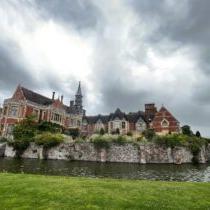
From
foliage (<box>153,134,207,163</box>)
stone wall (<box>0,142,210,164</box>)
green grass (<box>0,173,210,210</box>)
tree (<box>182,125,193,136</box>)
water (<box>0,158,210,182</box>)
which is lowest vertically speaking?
green grass (<box>0,173,210,210</box>)

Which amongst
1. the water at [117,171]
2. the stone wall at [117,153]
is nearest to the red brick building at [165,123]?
the stone wall at [117,153]

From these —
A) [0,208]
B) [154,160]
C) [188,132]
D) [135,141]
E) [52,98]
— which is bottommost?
[0,208]

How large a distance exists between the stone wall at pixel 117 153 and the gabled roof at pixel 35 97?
2273cm

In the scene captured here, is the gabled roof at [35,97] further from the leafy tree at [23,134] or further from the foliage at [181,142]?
the foliage at [181,142]

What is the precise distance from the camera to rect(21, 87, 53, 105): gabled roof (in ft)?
220

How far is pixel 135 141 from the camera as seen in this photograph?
45.5m

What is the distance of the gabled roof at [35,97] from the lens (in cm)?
6710

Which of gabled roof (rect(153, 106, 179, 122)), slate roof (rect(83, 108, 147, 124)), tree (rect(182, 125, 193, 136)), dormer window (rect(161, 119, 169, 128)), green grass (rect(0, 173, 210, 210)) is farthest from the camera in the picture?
slate roof (rect(83, 108, 147, 124))

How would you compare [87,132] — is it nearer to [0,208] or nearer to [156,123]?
[156,123]

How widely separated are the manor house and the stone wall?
664 inches

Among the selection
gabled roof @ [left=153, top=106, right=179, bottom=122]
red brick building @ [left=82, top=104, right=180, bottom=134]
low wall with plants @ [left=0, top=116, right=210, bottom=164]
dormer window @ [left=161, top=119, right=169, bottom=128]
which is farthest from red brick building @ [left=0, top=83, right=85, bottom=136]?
dormer window @ [left=161, top=119, right=169, bottom=128]

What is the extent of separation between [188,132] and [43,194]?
56.4 m

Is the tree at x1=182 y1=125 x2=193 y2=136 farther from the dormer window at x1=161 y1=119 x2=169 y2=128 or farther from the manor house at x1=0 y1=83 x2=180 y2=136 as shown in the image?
the dormer window at x1=161 y1=119 x2=169 y2=128

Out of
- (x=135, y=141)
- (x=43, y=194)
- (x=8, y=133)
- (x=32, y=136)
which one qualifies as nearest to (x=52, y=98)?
(x=8, y=133)
